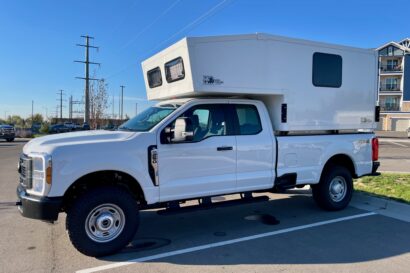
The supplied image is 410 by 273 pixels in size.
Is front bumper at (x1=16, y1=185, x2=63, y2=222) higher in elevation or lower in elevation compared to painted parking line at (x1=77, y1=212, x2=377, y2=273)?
higher

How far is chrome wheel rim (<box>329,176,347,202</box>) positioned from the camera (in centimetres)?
719

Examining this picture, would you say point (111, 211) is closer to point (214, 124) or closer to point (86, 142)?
point (86, 142)

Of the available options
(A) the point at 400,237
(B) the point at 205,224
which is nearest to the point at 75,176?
(B) the point at 205,224

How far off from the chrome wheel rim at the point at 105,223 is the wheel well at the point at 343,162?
4091 millimetres

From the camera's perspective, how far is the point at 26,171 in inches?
193

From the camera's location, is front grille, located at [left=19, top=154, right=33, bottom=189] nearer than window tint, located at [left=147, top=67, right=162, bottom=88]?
Yes

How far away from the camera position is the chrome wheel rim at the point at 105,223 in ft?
15.9

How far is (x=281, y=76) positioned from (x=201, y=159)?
6.96 ft

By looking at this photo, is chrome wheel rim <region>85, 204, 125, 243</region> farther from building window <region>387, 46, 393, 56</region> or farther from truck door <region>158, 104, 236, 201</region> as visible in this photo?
building window <region>387, 46, 393, 56</region>

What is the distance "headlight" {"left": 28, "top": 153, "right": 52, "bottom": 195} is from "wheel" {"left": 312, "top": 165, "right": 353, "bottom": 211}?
482cm

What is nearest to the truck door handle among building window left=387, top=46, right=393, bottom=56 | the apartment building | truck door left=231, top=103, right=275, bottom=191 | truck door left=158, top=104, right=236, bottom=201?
truck door left=158, top=104, right=236, bottom=201

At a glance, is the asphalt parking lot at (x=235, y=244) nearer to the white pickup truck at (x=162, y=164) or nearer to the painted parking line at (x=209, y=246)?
the painted parking line at (x=209, y=246)

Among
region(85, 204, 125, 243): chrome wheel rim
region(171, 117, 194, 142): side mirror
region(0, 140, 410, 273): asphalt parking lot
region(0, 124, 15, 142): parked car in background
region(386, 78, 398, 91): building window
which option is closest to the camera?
region(0, 140, 410, 273): asphalt parking lot

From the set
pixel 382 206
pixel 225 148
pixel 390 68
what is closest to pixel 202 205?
pixel 225 148
